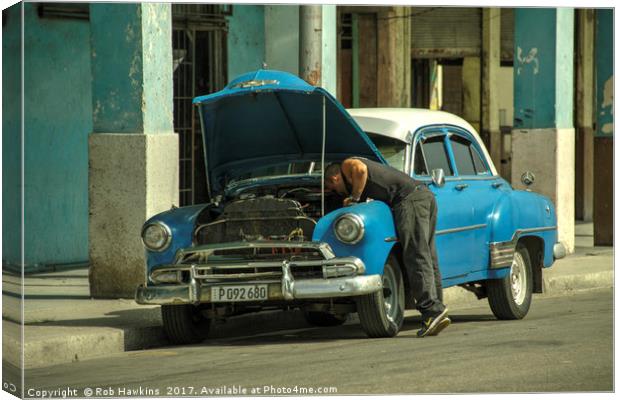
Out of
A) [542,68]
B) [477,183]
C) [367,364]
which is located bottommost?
[367,364]

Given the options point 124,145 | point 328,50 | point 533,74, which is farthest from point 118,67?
point 533,74

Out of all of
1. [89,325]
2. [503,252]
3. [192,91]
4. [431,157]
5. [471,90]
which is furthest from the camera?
[471,90]

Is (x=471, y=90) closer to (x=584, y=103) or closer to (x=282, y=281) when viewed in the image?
(x=584, y=103)

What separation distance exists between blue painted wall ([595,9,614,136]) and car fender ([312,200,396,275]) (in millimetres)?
8859

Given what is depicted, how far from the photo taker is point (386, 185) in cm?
1064

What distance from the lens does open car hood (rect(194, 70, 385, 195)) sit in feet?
35.4

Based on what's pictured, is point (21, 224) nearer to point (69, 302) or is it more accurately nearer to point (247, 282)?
point (247, 282)

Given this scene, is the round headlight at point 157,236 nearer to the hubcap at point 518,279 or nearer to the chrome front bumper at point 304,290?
the chrome front bumper at point 304,290

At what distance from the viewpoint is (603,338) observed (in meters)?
10.5

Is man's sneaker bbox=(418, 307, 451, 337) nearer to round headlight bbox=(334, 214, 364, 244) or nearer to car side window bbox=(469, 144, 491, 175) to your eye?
round headlight bbox=(334, 214, 364, 244)

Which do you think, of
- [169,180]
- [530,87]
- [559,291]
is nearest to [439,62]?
[530,87]

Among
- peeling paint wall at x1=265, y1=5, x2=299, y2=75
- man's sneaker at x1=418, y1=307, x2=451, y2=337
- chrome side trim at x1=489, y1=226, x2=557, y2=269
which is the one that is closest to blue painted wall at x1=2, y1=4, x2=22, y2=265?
man's sneaker at x1=418, y1=307, x2=451, y2=337

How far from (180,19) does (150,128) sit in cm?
467

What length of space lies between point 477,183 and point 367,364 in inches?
120
